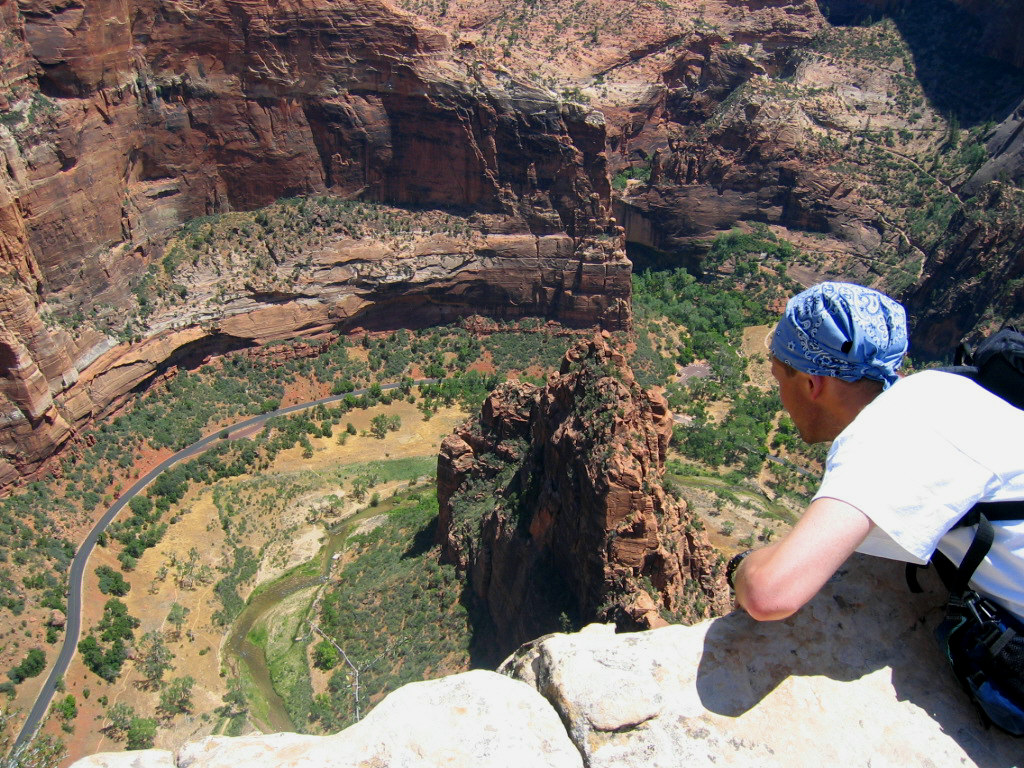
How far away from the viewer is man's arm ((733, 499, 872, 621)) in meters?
4.51

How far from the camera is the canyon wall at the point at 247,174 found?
40.1 meters

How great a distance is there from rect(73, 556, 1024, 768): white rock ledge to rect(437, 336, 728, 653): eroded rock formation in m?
10.7

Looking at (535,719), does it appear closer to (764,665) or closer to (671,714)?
(671,714)

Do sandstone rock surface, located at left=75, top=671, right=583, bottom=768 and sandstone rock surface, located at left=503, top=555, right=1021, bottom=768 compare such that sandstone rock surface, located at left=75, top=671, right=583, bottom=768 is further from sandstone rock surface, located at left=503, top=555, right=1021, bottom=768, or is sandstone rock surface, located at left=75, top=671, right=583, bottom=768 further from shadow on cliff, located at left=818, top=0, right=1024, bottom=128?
shadow on cliff, located at left=818, top=0, right=1024, bottom=128

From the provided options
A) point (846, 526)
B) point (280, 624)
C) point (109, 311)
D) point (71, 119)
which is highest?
point (846, 526)

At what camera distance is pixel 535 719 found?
18.9 feet

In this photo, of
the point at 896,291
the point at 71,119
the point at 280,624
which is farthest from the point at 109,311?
the point at 896,291

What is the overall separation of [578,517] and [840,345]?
58.6 ft

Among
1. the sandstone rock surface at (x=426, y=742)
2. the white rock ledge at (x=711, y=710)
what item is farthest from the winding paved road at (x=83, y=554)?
the white rock ledge at (x=711, y=710)

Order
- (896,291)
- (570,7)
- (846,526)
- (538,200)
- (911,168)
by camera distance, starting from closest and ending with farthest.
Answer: (846,526) < (538,200) < (896,291) < (911,168) < (570,7)

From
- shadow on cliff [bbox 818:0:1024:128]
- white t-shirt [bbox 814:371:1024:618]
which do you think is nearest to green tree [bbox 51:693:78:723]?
white t-shirt [bbox 814:371:1024:618]

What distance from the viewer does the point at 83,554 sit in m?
36.2

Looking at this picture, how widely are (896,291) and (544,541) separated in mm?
51450

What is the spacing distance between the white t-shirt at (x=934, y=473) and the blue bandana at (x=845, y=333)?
737 millimetres
